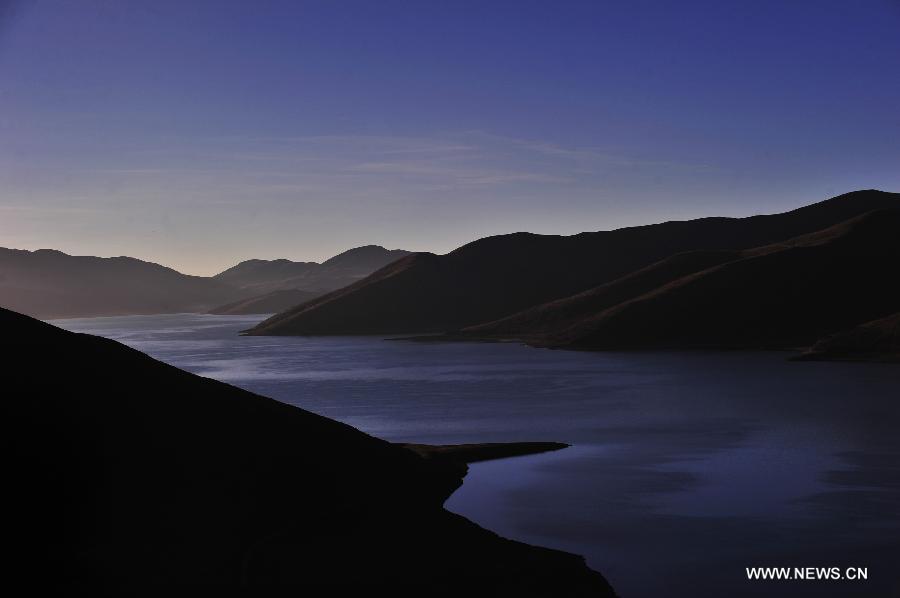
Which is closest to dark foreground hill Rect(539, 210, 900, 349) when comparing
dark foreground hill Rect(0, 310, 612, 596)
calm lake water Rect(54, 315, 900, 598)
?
calm lake water Rect(54, 315, 900, 598)

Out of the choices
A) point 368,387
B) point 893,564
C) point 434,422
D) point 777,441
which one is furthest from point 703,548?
point 368,387

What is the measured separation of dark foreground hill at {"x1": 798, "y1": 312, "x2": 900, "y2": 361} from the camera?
373 feet

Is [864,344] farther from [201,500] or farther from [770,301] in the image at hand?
[201,500]

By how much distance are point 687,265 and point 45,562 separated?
571 ft

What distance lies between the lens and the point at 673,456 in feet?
168

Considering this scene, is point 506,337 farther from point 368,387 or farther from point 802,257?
point 368,387

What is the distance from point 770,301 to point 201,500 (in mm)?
134794

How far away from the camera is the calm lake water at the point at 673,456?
101 ft

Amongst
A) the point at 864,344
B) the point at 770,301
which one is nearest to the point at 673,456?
the point at 864,344

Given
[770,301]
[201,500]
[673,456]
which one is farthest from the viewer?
[770,301]

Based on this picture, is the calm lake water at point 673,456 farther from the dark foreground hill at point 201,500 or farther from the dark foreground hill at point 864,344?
the dark foreground hill at point 864,344

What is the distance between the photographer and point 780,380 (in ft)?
310

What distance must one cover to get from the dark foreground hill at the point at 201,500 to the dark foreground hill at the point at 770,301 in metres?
114

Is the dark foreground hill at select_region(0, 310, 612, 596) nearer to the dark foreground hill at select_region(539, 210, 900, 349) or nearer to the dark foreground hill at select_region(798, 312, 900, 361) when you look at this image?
the dark foreground hill at select_region(798, 312, 900, 361)
